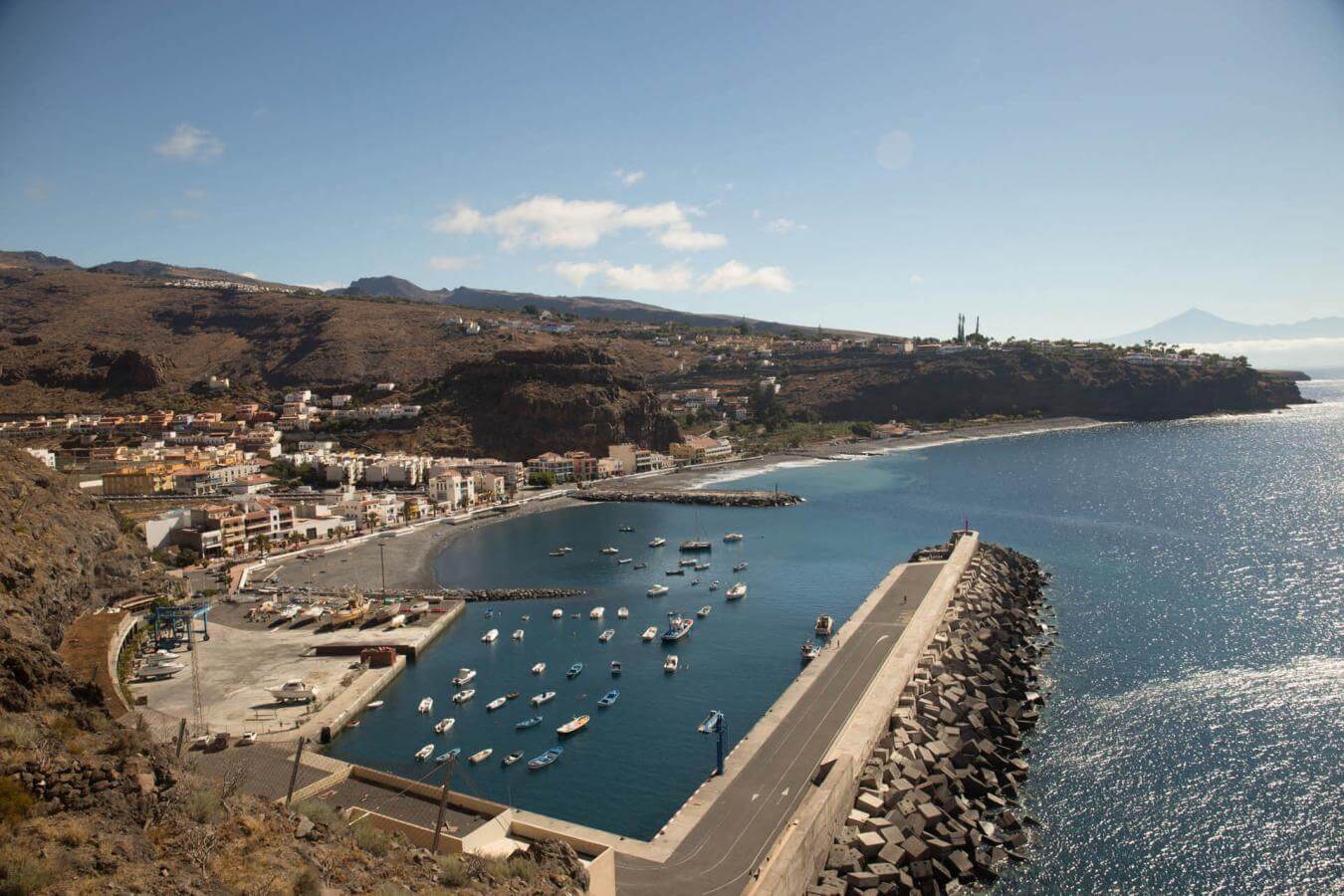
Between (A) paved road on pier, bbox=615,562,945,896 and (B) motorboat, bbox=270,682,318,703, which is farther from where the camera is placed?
(B) motorboat, bbox=270,682,318,703

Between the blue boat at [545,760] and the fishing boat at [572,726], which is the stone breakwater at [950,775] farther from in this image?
the fishing boat at [572,726]

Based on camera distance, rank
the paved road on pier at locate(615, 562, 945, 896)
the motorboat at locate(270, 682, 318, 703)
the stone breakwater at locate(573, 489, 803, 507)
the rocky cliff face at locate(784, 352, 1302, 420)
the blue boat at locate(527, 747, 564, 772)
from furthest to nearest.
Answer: the rocky cliff face at locate(784, 352, 1302, 420), the stone breakwater at locate(573, 489, 803, 507), the motorboat at locate(270, 682, 318, 703), the blue boat at locate(527, 747, 564, 772), the paved road on pier at locate(615, 562, 945, 896)

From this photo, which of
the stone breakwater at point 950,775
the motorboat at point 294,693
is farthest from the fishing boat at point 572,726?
the stone breakwater at point 950,775

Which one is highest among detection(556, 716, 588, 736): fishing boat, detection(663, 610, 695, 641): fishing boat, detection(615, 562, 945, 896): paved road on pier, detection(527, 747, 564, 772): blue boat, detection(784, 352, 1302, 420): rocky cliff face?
detection(784, 352, 1302, 420): rocky cliff face

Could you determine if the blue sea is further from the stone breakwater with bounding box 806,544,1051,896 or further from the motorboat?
the motorboat

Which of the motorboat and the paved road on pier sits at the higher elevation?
the paved road on pier

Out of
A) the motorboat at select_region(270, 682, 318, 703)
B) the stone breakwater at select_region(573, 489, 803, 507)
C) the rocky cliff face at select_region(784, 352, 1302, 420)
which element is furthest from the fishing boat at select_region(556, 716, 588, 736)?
the rocky cliff face at select_region(784, 352, 1302, 420)

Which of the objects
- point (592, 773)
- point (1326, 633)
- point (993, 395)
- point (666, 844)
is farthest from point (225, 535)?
point (993, 395)
